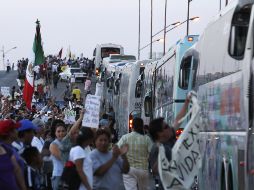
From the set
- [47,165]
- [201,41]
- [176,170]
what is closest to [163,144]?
[176,170]

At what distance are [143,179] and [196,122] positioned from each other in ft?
17.5

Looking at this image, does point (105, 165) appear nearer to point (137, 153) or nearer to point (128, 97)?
point (137, 153)

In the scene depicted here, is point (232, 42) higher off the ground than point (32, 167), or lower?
higher

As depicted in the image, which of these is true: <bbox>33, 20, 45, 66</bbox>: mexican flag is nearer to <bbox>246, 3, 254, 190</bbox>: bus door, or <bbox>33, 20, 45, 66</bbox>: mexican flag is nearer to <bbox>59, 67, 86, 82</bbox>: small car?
<bbox>246, 3, 254, 190</bbox>: bus door

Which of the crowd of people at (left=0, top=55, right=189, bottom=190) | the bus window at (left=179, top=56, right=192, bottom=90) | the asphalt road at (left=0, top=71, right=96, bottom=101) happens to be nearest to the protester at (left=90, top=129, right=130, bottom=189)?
the crowd of people at (left=0, top=55, right=189, bottom=190)

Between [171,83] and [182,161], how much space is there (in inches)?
538

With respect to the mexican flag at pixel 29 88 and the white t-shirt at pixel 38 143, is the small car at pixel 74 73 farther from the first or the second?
the white t-shirt at pixel 38 143

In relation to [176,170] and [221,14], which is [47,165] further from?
[176,170]

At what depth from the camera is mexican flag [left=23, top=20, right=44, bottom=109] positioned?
29.3 meters

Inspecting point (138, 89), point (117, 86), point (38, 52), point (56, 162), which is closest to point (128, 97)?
point (138, 89)

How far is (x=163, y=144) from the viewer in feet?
36.8

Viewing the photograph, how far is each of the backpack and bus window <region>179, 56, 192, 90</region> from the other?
35.7ft

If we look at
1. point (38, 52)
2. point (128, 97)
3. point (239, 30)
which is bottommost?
point (128, 97)

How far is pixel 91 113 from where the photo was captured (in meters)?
18.3
